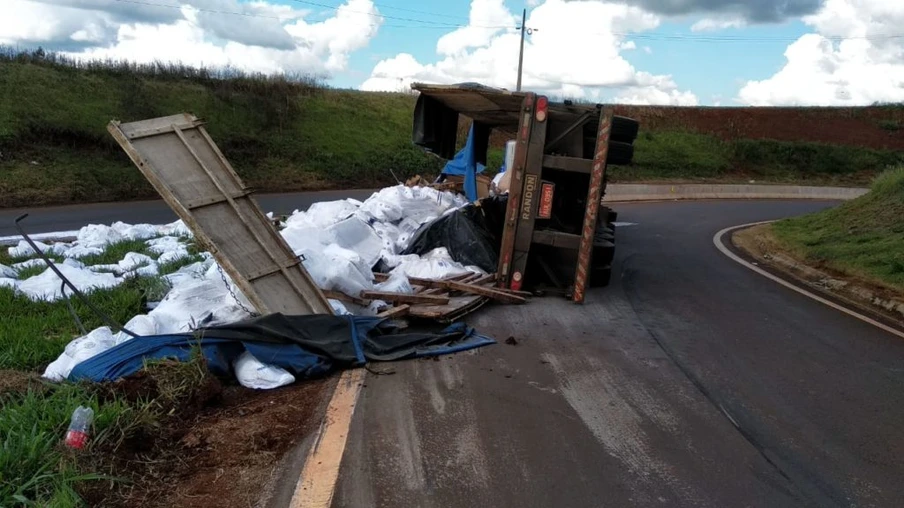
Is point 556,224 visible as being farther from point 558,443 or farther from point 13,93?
point 13,93

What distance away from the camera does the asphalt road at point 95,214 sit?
15562mm

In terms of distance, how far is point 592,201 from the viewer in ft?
28.9

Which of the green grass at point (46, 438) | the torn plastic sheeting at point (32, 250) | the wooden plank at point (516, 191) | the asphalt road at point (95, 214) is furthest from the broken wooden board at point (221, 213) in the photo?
the asphalt road at point (95, 214)

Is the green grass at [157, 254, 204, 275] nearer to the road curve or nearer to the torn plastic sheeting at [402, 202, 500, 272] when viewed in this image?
the torn plastic sheeting at [402, 202, 500, 272]

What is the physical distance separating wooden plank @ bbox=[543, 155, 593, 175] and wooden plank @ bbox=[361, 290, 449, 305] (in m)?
2.52

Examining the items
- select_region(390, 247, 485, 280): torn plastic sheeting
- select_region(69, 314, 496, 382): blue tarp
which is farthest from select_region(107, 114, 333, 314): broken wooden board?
select_region(390, 247, 485, 280): torn plastic sheeting

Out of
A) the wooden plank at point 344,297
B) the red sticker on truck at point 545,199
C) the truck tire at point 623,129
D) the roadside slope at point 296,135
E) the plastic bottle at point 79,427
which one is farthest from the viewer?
the roadside slope at point 296,135

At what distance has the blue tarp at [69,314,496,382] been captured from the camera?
498cm

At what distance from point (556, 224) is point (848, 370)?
167 inches

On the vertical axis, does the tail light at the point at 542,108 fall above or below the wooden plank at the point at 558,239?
above

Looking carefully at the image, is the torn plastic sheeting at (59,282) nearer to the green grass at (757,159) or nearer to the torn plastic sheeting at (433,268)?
the torn plastic sheeting at (433,268)

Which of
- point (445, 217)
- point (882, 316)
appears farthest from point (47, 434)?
point (882, 316)

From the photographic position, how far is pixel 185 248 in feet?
33.2

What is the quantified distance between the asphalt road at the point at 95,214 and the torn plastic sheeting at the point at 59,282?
7.87 m
